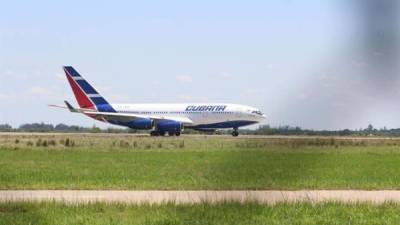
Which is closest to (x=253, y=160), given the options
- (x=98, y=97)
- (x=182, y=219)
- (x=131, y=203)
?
(x=131, y=203)

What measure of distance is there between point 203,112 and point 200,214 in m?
64.3

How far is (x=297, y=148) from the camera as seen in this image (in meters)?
13.4

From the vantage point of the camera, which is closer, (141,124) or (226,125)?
(141,124)

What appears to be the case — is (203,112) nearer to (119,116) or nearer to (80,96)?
(119,116)

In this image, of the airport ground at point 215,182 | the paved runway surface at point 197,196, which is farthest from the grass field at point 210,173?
the paved runway surface at point 197,196

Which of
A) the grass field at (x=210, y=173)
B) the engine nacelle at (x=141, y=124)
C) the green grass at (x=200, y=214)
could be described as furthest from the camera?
the engine nacelle at (x=141, y=124)

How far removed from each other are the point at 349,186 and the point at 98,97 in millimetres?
63168

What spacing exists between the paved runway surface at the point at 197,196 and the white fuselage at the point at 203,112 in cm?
5658

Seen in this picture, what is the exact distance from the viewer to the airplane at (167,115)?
7386 centimetres

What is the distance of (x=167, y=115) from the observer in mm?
76250

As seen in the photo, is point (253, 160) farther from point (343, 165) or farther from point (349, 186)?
point (349, 186)

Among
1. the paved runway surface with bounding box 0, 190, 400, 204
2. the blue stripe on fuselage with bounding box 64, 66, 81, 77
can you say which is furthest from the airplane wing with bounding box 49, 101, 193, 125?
the paved runway surface with bounding box 0, 190, 400, 204

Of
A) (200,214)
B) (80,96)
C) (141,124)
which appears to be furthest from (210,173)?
(80,96)

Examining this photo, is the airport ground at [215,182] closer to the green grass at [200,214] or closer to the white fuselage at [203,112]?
the green grass at [200,214]
